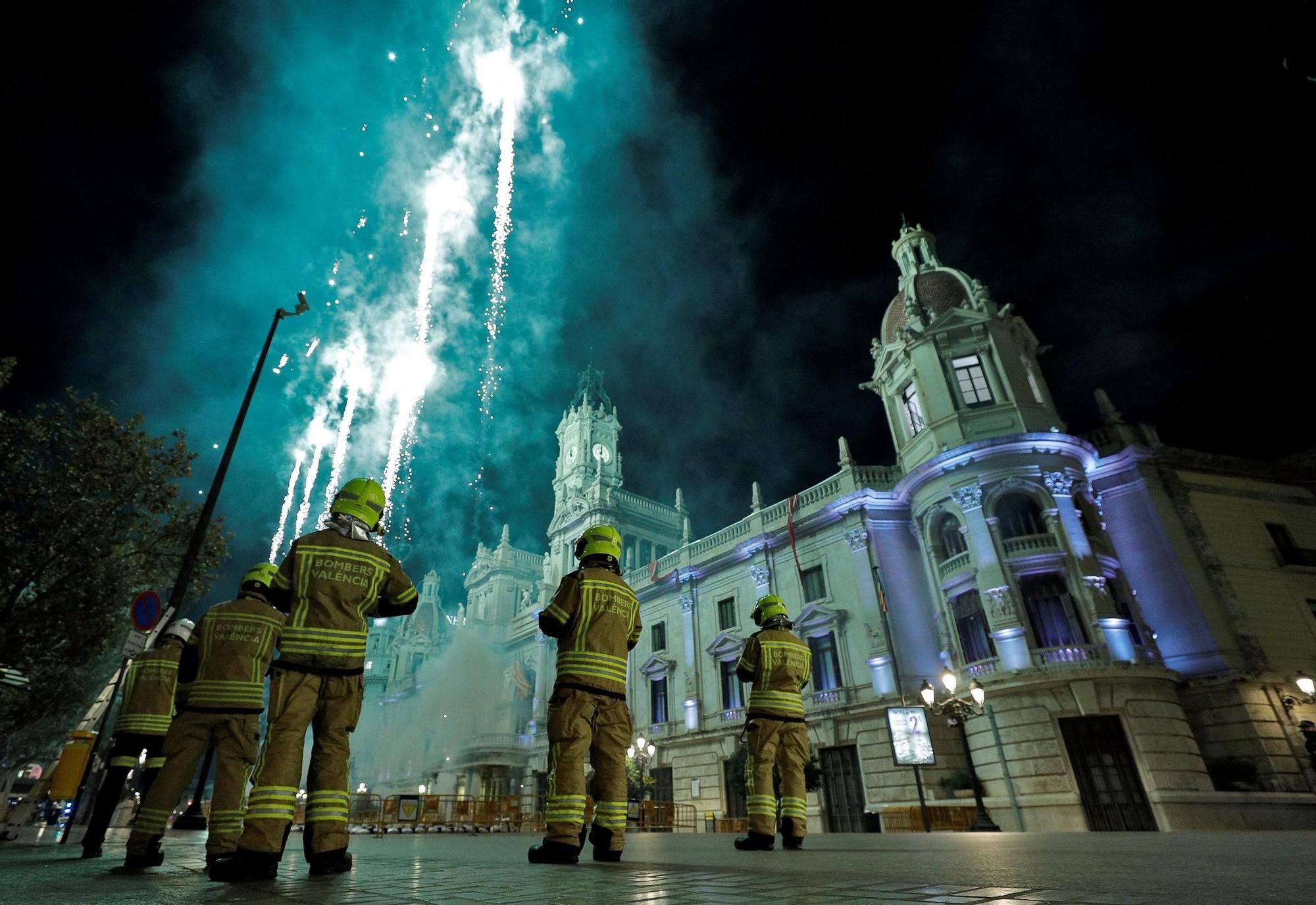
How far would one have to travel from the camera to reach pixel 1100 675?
61.8 ft

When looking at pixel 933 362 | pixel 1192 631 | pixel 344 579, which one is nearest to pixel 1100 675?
pixel 1192 631

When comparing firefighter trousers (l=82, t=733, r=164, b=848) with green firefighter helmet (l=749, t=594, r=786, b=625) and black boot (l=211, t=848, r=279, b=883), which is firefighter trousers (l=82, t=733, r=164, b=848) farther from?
green firefighter helmet (l=749, t=594, r=786, b=625)

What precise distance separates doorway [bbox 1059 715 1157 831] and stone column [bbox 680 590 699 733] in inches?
561

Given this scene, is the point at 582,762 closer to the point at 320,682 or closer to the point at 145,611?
the point at 320,682

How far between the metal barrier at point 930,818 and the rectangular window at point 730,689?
753 centimetres

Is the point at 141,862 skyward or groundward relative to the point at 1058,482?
groundward

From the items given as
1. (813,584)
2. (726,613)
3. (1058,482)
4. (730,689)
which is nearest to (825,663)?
(813,584)

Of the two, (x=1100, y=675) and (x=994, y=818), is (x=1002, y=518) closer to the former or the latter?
(x=1100, y=675)

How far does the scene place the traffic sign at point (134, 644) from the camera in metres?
8.14

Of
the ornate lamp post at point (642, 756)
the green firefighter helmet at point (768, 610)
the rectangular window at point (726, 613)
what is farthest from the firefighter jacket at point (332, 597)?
the rectangular window at point (726, 613)

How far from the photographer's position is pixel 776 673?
22.6 ft

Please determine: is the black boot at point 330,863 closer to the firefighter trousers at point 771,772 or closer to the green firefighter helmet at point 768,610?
the firefighter trousers at point 771,772

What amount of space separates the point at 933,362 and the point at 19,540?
2757 cm

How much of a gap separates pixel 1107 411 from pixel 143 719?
2957 cm
